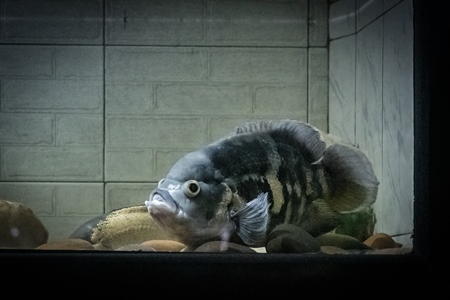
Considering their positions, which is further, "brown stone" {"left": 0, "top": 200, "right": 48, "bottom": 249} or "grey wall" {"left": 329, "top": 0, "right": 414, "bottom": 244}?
"grey wall" {"left": 329, "top": 0, "right": 414, "bottom": 244}

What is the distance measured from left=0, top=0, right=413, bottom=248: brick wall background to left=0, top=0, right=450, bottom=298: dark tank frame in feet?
0.36

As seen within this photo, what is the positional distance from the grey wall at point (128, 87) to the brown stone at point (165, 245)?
0.42 ft

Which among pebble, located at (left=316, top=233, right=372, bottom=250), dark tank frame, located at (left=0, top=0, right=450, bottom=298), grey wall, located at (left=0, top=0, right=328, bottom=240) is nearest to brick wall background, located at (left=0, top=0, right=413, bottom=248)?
grey wall, located at (left=0, top=0, right=328, bottom=240)

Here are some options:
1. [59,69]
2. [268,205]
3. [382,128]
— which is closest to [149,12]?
[59,69]

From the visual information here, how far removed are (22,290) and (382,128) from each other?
98 cm

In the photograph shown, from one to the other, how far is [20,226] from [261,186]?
60 centimetres

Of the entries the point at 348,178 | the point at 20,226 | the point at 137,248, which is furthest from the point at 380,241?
the point at 20,226

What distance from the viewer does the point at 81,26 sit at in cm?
139

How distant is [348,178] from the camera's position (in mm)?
1546

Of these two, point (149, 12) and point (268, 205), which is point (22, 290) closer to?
point (268, 205)

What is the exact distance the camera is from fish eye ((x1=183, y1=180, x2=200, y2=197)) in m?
1.42

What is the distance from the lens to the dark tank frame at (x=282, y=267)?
4.44ft

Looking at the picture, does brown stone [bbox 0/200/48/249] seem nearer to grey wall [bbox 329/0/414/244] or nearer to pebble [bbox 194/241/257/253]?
pebble [bbox 194/241/257/253]

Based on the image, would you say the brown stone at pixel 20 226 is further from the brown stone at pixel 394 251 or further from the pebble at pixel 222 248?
the brown stone at pixel 394 251
